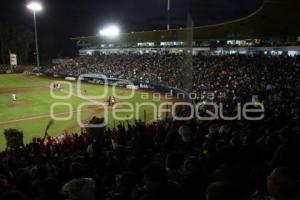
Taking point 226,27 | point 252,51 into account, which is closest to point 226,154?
point 226,27

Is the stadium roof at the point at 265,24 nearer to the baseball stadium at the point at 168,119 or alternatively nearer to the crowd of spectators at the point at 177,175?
the baseball stadium at the point at 168,119

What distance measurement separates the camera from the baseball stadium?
5.37 m

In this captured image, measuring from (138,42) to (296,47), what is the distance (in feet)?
142

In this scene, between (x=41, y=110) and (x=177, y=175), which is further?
(x=41, y=110)

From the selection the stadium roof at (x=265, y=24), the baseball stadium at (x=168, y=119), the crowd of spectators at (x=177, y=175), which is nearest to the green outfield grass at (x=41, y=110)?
the baseball stadium at (x=168, y=119)

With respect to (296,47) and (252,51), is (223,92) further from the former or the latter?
(252,51)

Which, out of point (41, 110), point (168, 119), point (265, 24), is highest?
point (265, 24)

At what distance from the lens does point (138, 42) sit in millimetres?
75875

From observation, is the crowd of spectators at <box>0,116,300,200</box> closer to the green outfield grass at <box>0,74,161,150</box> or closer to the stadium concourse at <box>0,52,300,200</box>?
the stadium concourse at <box>0,52,300,200</box>

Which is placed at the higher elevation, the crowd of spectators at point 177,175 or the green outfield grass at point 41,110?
the crowd of spectators at point 177,175

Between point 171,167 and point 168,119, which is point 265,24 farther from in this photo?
point 171,167

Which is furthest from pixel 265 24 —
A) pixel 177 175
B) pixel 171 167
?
pixel 177 175

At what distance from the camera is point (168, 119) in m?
18.2

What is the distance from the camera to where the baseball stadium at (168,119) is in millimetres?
5371
